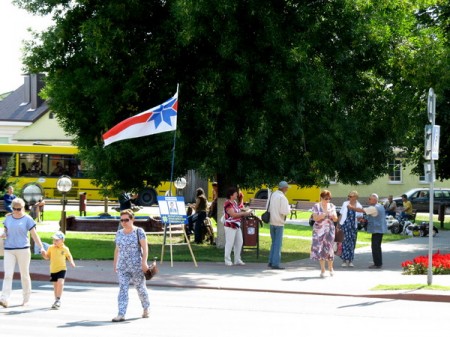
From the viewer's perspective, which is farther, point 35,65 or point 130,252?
point 35,65

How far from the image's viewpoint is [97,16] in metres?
25.7

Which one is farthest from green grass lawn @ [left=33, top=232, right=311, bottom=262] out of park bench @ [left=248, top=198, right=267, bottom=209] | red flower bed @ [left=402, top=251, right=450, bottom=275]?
park bench @ [left=248, top=198, right=267, bottom=209]

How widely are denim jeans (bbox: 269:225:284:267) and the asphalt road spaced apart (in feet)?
13.3

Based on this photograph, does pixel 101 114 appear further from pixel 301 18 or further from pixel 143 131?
pixel 301 18

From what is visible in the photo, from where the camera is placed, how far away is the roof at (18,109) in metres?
82.0

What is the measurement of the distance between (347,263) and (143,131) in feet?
18.3

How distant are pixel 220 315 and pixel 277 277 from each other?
607 centimetres

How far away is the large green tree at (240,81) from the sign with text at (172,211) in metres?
2.66

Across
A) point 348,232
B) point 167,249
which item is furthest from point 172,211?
point 167,249

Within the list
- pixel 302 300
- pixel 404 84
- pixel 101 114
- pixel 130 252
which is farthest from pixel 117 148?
pixel 130 252

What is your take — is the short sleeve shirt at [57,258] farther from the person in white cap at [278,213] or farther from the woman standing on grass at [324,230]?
the person in white cap at [278,213]

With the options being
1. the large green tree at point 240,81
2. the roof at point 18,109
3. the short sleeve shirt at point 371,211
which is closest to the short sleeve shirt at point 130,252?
the short sleeve shirt at point 371,211

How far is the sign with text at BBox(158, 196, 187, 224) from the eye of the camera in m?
22.1

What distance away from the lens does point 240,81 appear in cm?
2391
